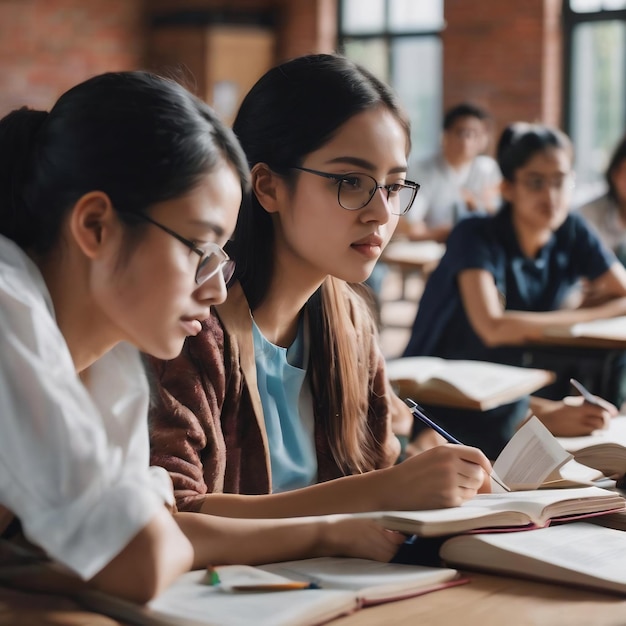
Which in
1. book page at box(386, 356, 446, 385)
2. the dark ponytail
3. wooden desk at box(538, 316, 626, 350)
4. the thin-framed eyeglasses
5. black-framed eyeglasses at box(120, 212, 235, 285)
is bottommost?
wooden desk at box(538, 316, 626, 350)

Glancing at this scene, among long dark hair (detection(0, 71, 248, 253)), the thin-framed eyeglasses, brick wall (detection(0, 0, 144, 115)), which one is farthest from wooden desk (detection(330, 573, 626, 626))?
brick wall (detection(0, 0, 144, 115))

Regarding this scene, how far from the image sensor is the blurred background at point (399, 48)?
7.86m

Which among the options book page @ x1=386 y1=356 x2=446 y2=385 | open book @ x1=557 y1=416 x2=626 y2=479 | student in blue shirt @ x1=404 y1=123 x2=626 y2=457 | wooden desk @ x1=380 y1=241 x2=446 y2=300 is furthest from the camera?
wooden desk @ x1=380 y1=241 x2=446 y2=300

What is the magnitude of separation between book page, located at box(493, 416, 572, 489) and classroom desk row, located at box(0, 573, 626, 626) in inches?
A: 14.9

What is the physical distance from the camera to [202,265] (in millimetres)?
1159

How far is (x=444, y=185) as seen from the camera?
7.07 metres

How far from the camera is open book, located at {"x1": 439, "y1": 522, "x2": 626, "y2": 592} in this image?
118 centimetres

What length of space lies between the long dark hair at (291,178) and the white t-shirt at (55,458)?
0.54 metres

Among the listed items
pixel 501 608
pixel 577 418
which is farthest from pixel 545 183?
pixel 501 608

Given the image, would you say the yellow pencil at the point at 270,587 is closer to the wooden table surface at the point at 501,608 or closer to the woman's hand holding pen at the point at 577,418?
the wooden table surface at the point at 501,608

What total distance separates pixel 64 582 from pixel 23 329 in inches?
11.0

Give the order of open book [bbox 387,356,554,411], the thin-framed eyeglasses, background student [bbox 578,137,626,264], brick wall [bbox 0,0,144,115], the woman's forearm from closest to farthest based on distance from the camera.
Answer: the woman's forearm → open book [bbox 387,356,554,411] → the thin-framed eyeglasses → background student [bbox 578,137,626,264] → brick wall [bbox 0,0,144,115]

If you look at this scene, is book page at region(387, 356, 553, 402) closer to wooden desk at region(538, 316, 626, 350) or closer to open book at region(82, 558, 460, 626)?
wooden desk at region(538, 316, 626, 350)

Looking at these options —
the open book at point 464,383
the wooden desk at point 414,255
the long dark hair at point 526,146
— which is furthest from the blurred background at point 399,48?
the open book at point 464,383
